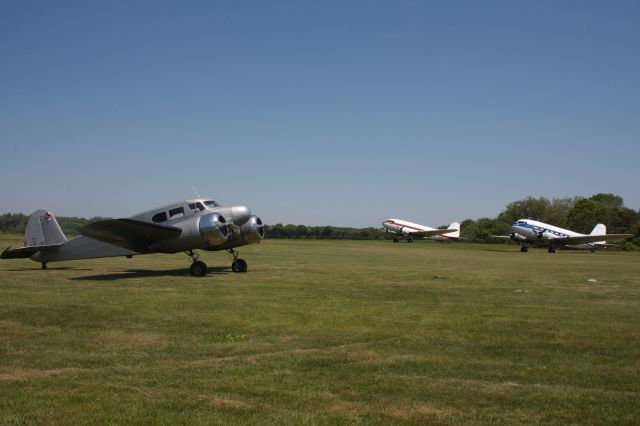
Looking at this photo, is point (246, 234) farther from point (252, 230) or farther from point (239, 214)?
point (239, 214)

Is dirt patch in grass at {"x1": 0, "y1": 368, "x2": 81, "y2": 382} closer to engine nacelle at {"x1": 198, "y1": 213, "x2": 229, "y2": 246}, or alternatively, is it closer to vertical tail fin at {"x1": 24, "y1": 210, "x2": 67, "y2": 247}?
engine nacelle at {"x1": 198, "y1": 213, "x2": 229, "y2": 246}

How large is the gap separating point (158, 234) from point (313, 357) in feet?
46.7

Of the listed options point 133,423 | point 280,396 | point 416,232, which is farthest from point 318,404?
point 416,232

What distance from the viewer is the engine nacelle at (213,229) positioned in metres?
21.2

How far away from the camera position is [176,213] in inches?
873

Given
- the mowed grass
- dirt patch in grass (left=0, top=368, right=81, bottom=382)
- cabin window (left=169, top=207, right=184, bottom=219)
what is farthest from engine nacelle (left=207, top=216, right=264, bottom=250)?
dirt patch in grass (left=0, top=368, right=81, bottom=382)

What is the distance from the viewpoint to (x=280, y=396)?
660 cm

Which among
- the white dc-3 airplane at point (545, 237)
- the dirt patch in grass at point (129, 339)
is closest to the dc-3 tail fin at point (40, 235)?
the dirt patch in grass at point (129, 339)

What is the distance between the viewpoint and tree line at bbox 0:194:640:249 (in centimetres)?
10575

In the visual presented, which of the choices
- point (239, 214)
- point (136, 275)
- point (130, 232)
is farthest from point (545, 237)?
point (130, 232)

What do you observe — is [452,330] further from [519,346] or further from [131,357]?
[131,357]

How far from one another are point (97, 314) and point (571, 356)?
919cm

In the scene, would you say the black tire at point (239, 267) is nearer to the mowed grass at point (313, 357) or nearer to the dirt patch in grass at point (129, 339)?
the mowed grass at point (313, 357)

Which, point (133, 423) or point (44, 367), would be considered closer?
point (133, 423)
